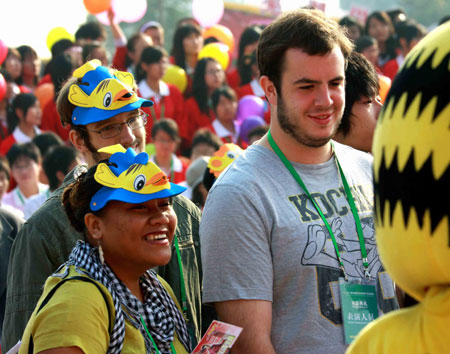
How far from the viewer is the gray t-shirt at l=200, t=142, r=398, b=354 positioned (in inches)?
108

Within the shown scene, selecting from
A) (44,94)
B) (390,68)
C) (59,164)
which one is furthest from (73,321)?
(390,68)

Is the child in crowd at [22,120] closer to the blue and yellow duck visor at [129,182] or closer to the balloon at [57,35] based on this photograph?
the balloon at [57,35]

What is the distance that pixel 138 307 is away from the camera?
2852mm

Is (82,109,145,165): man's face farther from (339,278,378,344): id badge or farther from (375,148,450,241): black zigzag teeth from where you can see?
(375,148,450,241): black zigzag teeth

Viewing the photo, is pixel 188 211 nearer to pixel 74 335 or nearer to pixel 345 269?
pixel 345 269

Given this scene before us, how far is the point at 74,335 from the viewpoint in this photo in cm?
246

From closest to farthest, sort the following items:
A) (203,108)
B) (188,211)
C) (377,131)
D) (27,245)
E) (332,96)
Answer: (377,131)
(332,96)
(27,245)
(188,211)
(203,108)

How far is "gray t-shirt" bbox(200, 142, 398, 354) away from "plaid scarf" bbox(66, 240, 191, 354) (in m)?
0.20

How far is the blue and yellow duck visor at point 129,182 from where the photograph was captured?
288 cm

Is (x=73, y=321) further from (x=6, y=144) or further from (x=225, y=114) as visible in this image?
(x=225, y=114)

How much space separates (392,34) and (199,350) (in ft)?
27.1

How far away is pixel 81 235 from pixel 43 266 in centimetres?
20

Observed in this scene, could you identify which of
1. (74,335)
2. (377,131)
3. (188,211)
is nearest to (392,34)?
(188,211)

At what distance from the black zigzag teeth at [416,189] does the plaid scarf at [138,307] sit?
151cm
